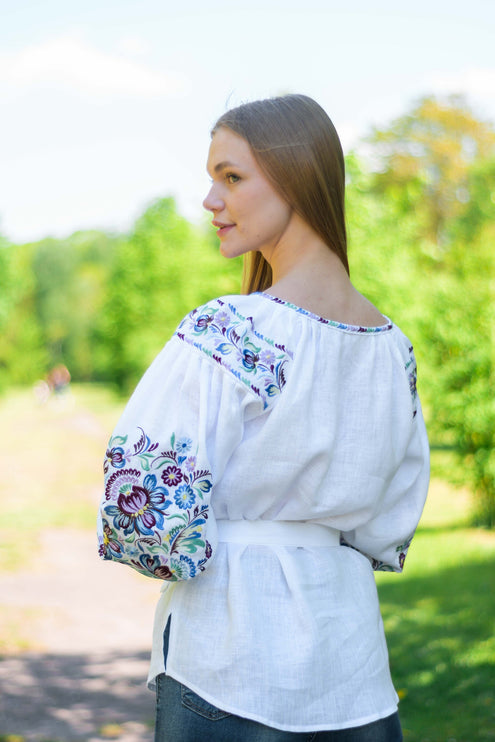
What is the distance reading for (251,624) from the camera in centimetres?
149

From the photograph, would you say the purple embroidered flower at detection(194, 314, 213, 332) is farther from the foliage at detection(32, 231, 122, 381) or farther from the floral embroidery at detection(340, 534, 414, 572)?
the foliage at detection(32, 231, 122, 381)

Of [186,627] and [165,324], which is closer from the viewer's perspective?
[186,627]

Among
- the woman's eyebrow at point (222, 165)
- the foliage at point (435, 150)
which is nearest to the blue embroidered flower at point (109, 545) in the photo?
the woman's eyebrow at point (222, 165)

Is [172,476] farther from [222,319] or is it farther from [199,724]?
[199,724]

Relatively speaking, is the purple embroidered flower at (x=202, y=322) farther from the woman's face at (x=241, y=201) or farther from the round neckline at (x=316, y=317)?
the woman's face at (x=241, y=201)

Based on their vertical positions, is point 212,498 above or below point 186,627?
above

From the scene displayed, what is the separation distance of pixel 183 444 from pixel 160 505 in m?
0.11

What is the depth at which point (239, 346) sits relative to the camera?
1523 mm

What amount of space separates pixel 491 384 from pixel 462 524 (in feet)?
7.56

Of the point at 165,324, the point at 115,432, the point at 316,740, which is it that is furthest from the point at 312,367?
the point at 165,324

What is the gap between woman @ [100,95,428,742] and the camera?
1489 millimetres

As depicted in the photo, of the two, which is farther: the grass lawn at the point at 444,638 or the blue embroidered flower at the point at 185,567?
the grass lawn at the point at 444,638

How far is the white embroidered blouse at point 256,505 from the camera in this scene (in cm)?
149

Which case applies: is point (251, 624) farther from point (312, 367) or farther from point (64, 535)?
point (64, 535)
